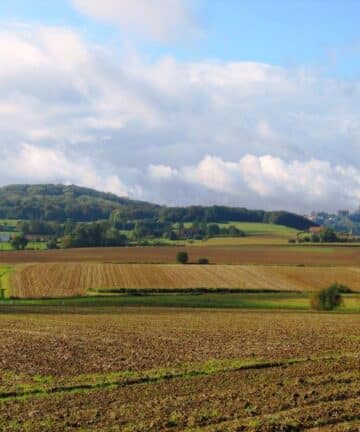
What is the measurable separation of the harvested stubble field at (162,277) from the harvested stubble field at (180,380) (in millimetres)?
40208

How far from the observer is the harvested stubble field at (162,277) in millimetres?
→ 73188

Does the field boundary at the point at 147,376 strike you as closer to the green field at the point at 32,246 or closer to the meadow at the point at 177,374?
the meadow at the point at 177,374

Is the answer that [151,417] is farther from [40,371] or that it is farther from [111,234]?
[111,234]

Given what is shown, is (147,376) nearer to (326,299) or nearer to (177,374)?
(177,374)

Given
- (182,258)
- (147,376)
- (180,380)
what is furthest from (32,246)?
(180,380)

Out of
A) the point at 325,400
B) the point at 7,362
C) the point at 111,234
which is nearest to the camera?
the point at 325,400

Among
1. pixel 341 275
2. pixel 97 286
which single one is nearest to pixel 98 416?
pixel 97 286

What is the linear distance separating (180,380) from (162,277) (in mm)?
63719

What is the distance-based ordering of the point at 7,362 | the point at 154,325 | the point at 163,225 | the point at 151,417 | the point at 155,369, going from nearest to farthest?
the point at 151,417 < the point at 155,369 < the point at 7,362 < the point at 154,325 < the point at 163,225

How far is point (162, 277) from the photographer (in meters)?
82.4

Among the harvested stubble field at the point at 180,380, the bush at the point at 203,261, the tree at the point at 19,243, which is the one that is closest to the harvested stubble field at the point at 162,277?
the bush at the point at 203,261

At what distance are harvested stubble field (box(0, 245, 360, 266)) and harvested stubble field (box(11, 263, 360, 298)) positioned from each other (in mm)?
9814

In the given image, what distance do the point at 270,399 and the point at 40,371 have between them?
795cm

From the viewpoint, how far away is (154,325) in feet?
114
